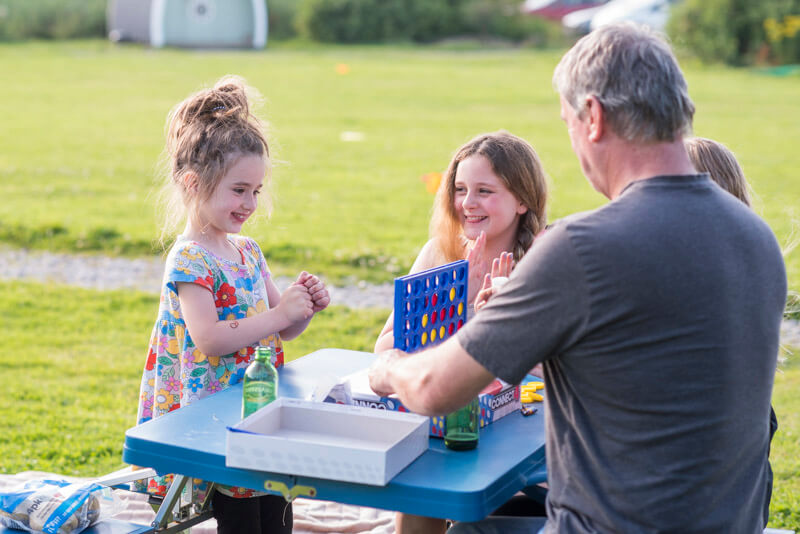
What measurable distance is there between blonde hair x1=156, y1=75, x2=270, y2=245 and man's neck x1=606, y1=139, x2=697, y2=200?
1.49m

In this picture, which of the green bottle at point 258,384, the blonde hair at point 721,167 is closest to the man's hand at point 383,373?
the green bottle at point 258,384

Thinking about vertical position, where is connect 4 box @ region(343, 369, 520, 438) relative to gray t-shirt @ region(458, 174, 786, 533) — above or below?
below

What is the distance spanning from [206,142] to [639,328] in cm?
172

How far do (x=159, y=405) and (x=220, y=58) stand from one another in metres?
28.1

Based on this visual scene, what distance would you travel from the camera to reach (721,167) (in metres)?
2.98

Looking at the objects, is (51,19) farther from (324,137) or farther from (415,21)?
(324,137)

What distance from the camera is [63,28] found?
3659 centimetres

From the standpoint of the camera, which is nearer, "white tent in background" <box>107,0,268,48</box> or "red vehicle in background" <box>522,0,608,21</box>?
"white tent in background" <box>107,0,268,48</box>

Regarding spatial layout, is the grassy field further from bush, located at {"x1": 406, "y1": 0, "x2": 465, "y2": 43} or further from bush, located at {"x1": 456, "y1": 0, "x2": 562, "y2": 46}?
bush, located at {"x1": 456, "y1": 0, "x2": 562, "y2": 46}

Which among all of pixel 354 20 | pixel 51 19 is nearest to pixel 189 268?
pixel 51 19

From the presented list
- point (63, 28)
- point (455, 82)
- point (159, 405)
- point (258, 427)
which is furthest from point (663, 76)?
point (63, 28)

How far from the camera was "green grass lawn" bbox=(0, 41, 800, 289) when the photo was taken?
9.39 meters

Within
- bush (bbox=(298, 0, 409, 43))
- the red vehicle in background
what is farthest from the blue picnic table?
the red vehicle in background

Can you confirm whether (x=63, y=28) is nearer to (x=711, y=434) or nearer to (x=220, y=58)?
(x=220, y=58)
